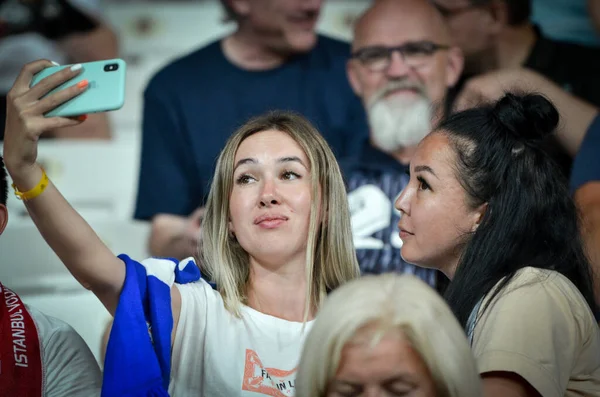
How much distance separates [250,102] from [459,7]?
0.87m

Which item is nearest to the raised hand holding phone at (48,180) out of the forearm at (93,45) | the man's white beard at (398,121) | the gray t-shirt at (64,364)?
the gray t-shirt at (64,364)

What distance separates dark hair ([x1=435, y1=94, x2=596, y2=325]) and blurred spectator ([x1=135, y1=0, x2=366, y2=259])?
129 centimetres

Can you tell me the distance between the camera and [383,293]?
4.92 feet

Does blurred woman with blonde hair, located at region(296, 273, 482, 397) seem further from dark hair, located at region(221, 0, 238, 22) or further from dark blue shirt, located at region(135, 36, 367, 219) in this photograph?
dark hair, located at region(221, 0, 238, 22)

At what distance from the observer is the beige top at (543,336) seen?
177 cm

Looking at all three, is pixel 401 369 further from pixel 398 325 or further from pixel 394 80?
pixel 394 80

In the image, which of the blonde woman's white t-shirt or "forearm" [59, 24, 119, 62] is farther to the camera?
"forearm" [59, 24, 119, 62]

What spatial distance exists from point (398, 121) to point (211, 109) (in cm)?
70

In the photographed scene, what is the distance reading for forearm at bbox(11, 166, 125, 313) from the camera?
1.78 metres

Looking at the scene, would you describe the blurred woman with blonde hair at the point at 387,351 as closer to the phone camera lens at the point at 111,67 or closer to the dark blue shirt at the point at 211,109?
the phone camera lens at the point at 111,67

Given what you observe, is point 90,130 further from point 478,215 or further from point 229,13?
point 478,215

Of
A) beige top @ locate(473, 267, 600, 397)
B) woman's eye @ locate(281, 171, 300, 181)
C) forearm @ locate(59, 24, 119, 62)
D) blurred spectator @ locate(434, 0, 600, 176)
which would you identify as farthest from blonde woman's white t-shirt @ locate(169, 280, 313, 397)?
forearm @ locate(59, 24, 119, 62)

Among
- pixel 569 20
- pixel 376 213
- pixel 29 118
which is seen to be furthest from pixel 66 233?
pixel 569 20

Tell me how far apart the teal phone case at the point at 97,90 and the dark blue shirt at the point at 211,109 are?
1.57m
